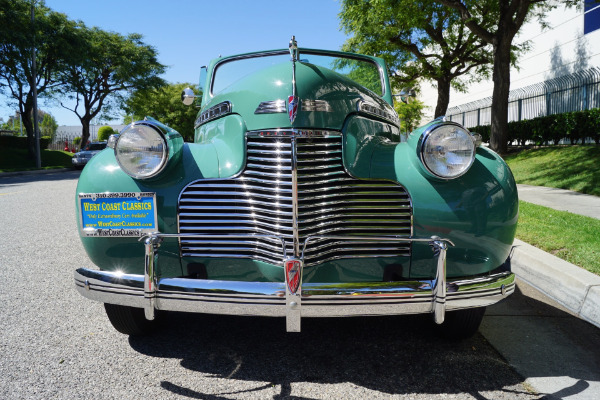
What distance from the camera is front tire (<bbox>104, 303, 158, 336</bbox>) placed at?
2.58 m

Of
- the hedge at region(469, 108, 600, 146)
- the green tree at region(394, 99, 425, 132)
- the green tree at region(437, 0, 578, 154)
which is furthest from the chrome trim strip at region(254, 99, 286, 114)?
the green tree at region(394, 99, 425, 132)

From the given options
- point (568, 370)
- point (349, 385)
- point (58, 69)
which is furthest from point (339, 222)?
point (58, 69)

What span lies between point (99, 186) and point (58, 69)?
26580 mm

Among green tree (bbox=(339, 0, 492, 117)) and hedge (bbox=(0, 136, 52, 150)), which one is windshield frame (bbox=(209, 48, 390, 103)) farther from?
hedge (bbox=(0, 136, 52, 150))

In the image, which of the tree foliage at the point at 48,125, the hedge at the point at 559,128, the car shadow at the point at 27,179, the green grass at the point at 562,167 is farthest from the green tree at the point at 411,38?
the tree foliage at the point at 48,125

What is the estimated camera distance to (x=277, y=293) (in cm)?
198

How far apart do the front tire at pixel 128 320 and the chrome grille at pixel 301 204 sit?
21.9 inches

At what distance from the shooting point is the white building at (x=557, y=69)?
13727 mm

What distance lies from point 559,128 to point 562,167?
295cm

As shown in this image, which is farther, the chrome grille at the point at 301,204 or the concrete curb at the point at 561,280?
the concrete curb at the point at 561,280

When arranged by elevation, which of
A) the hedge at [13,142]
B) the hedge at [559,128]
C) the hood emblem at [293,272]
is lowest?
the hood emblem at [293,272]

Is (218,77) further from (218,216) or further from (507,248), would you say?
(507,248)

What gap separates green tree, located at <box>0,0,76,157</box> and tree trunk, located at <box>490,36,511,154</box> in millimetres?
19543

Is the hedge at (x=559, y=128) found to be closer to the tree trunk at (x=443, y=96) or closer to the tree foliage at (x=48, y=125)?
the tree trunk at (x=443, y=96)
